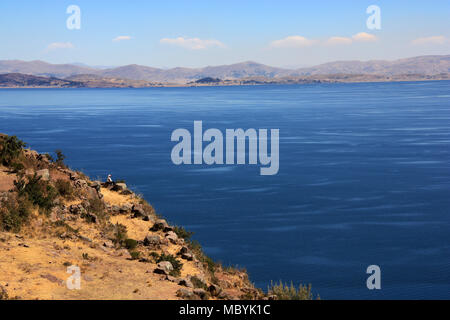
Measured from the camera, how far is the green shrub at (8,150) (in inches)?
1066

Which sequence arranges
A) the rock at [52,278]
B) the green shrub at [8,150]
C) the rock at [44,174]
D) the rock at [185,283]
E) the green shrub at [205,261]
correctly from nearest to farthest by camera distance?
the rock at [52,278] → the rock at [185,283] → the green shrub at [205,261] → the rock at [44,174] → the green shrub at [8,150]

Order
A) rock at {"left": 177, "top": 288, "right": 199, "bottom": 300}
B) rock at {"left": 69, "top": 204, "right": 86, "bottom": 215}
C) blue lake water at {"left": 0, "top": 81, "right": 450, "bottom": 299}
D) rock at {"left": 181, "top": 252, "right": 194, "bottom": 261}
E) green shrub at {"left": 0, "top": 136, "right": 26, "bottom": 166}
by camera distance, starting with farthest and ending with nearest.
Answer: blue lake water at {"left": 0, "top": 81, "right": 450, "bottom": 299} → green shrub at {"left": 0, "top": 136, "right": 26, "bottom": 166} → rock at {"left": 69, "top": 204, "right": 86, "bottom": 215} → rock at {"left": 181, "top": 252, "right": 194, "bottom": 261} → rock at {"left": 177, "top": 288, "right": 199, "bottom": 300}

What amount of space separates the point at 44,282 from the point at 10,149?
12696 millimetres

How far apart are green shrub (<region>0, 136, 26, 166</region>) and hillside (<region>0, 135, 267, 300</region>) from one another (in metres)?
0.05

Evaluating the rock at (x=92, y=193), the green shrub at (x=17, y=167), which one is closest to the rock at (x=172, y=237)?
the rock at (x=92, y=193)

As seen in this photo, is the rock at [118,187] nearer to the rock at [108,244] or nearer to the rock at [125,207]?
the rock at [125,207]

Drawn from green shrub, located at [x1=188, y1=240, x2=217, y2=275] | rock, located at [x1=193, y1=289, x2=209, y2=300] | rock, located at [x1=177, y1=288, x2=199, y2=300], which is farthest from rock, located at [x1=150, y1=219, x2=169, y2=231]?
rock, located at [x1=177, y1=288, x2=199, y2=300]

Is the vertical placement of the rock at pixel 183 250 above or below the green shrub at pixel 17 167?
below

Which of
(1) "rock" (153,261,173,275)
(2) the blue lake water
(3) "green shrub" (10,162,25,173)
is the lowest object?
(2) the blue lake water

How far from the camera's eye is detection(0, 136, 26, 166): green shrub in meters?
27.1

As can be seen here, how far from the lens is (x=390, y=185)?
51.4 m

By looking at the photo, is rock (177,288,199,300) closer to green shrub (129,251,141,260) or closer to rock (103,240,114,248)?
green shrub (129,251,141,260)
